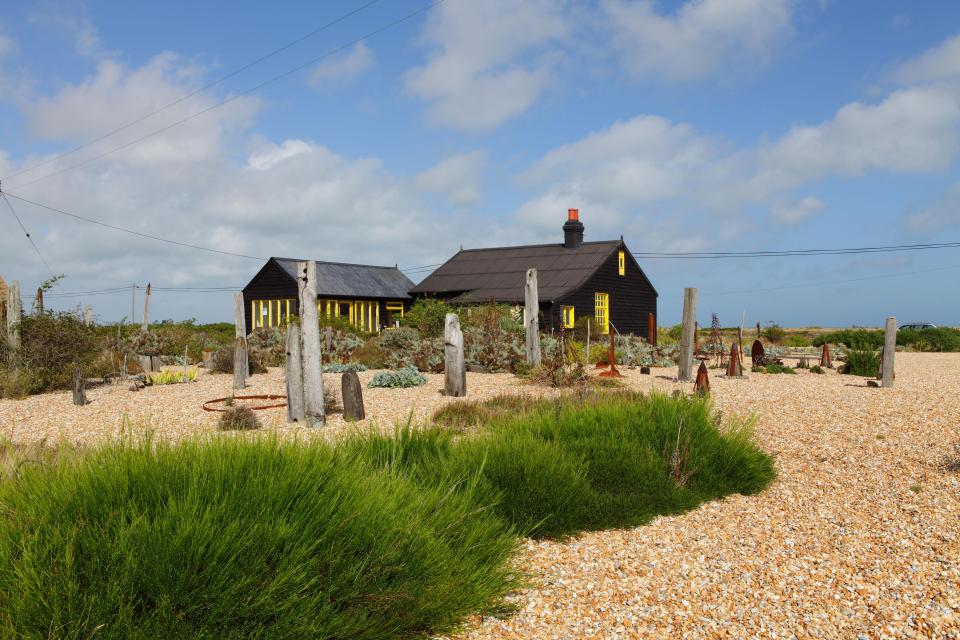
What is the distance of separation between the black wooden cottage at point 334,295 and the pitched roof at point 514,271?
6.00ft

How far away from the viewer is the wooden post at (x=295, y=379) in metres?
9.73

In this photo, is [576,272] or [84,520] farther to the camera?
[576,272]

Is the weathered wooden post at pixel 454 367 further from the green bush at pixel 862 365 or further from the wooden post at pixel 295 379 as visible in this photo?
the green bush at pixel 862 365

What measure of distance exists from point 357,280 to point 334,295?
8.62 feet

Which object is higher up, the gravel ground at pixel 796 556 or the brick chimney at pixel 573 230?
the brick chimney at pixel 573 230

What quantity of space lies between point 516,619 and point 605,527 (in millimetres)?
1859

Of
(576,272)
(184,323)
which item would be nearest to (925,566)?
(576,272)

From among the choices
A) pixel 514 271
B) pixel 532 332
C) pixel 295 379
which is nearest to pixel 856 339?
pixel 514 271

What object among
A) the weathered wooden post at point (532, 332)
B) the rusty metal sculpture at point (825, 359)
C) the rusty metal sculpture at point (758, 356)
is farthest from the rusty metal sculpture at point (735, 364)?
the weathered wooden post at point (532, 332)

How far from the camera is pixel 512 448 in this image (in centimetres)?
569

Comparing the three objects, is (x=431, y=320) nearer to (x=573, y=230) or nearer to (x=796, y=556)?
(x=573, y=230)

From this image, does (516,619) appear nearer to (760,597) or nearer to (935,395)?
(760,597)

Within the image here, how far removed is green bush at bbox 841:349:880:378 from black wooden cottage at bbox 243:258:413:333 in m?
21.8

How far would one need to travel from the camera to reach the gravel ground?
3.80 meters
